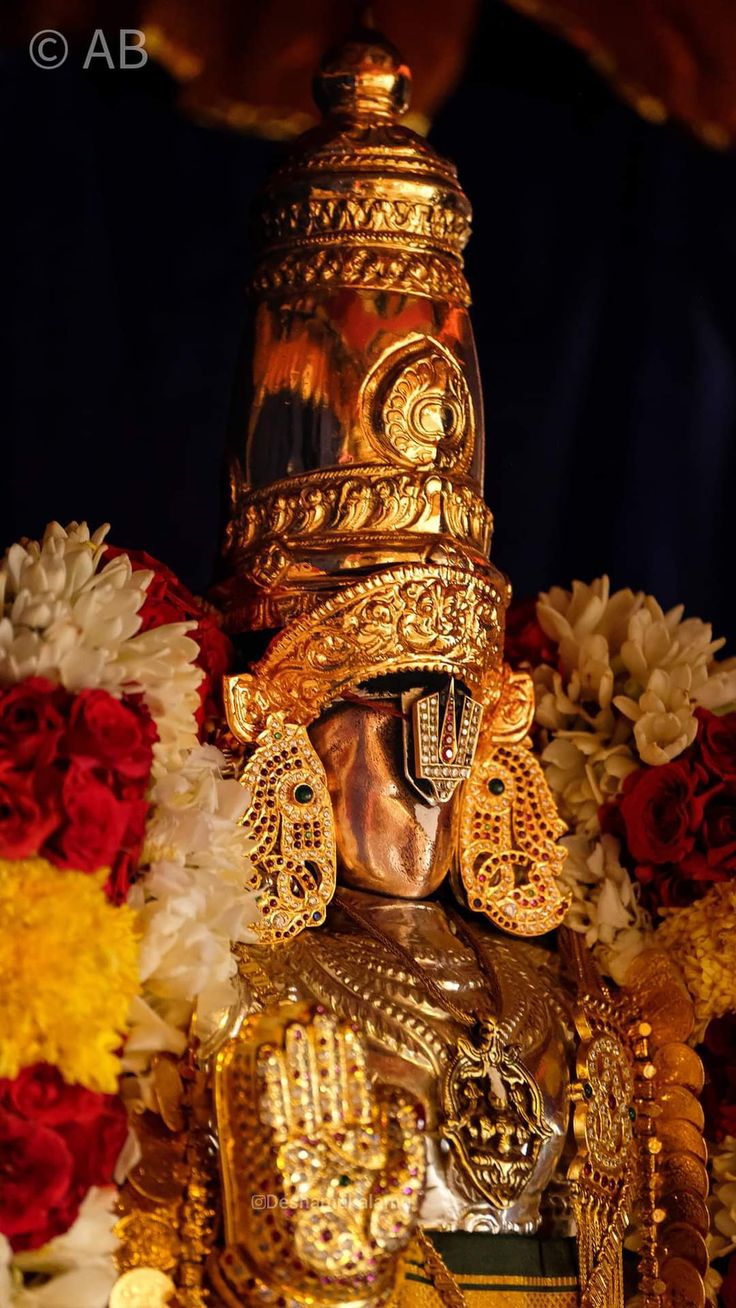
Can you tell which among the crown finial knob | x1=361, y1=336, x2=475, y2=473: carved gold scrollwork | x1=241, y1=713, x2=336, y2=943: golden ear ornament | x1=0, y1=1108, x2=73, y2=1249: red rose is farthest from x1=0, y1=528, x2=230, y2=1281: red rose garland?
the crown finial knob

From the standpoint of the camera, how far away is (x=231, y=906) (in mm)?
3176

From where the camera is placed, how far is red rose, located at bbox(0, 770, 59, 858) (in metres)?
2.90

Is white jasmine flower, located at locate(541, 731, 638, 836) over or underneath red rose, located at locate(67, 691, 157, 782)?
over

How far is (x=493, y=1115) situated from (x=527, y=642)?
0.92m

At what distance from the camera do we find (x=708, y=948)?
12.0 ft

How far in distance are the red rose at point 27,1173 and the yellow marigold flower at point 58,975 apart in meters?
0.07

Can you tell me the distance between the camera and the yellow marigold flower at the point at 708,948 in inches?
143

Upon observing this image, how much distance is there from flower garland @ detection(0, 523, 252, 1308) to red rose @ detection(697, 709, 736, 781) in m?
0.88

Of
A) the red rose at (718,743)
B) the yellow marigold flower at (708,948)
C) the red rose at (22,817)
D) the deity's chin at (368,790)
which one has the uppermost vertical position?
the red rose at (718,743)

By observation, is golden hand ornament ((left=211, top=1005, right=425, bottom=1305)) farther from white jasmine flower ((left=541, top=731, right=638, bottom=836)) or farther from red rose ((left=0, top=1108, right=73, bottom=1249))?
white jasmine flower ((left=541, top=731, right=638, bottom=836))

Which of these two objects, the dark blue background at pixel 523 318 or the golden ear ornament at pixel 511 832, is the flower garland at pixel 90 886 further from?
the dark blue background at pixel 523 318

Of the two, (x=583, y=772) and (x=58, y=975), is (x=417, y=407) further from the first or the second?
(x=58, y=975)

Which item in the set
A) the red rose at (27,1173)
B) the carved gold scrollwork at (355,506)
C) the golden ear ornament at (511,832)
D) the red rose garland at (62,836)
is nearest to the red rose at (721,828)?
the golden ear ornament at (511,832)

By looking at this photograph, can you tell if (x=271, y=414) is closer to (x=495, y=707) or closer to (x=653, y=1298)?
(x=495, y=707)
